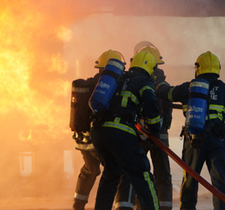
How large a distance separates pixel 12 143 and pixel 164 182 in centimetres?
542

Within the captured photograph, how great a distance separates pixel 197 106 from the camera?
3428 millimetres

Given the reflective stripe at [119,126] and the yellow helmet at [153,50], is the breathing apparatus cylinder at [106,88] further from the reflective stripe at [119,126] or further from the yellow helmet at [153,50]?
the yellow helmet at [153,50]

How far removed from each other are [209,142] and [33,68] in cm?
547

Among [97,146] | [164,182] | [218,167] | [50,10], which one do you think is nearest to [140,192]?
[97,146]

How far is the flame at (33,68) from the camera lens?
768 centimetres

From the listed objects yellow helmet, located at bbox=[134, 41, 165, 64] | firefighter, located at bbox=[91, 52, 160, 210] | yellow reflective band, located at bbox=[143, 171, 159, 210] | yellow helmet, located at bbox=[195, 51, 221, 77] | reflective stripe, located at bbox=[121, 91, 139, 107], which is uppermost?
yellow helmet, located at bbox=[134, 41, 165, 64]

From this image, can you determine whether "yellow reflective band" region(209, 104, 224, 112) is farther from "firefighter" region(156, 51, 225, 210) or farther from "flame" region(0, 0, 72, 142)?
"flame" region(0, 0, 72, 142)

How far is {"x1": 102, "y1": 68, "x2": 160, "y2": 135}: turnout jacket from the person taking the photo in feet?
11.0

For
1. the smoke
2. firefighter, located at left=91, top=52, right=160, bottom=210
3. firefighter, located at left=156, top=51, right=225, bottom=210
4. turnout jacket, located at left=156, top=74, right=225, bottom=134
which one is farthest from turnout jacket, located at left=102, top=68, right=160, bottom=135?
the smoke

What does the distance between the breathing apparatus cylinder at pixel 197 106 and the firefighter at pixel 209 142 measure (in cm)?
3

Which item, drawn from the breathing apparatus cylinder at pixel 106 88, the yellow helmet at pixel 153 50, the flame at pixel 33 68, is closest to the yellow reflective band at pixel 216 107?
the breathing apparatus cylinder at pixel 106 88

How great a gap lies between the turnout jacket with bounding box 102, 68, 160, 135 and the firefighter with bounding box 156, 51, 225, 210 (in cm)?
39

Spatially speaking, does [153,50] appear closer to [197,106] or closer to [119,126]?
[197,106]

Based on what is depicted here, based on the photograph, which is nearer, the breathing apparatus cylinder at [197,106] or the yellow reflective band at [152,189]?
the yellow reflective band at [152,189]
